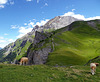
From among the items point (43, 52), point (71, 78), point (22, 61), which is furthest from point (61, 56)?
point (71, 78)

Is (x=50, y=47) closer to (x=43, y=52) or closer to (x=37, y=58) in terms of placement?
(x=43, y=52)

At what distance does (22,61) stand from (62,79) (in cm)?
1407

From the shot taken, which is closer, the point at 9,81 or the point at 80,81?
the point at 9,81

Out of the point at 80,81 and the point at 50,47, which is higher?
the point at 50,47

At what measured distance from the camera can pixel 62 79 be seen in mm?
16672

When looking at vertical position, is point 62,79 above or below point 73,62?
above

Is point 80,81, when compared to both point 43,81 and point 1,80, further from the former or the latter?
point 1,80

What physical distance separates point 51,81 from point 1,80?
7.26 metres

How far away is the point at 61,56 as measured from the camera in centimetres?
7562

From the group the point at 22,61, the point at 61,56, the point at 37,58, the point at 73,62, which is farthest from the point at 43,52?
the point at 22,61

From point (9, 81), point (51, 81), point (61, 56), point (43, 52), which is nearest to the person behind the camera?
point (9, 81)

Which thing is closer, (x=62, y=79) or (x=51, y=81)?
(x=51, y=81)

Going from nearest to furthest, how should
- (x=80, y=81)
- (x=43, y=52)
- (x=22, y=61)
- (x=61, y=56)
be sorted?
(x=80, y=81) → (x=22, y=61) → (x=61, y=56) → (x=43, y=52)

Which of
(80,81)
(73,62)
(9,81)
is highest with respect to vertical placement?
(9,81)
